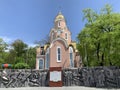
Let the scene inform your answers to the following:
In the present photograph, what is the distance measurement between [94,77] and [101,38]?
554cm

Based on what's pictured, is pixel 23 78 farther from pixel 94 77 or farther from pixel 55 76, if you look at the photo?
pixel 94 77

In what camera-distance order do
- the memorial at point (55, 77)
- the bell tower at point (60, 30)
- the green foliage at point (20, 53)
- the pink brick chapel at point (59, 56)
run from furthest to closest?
the green foliage at point (20, 53) → the bell tower at point (60, 30) → the pink brick chapel at point (59, 56) → the memorial at point (55, 77)

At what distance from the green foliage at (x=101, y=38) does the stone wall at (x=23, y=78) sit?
733cm

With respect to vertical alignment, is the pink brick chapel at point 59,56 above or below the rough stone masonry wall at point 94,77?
above

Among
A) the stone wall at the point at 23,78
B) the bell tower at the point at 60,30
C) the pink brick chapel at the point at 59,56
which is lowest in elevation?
the stone wall at the point at 23,78

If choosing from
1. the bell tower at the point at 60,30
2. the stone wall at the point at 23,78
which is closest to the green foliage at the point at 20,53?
the bell tower at the point at 60,30

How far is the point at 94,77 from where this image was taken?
58.5ft

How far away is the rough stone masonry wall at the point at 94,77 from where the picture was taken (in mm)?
16969

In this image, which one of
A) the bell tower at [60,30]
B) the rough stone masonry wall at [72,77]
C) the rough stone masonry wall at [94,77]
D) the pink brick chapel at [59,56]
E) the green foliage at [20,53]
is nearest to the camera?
the rough stone masonry wall at [94,77]

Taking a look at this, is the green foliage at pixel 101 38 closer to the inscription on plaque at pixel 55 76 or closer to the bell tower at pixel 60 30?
the inscription on plaque at pixel 55 76

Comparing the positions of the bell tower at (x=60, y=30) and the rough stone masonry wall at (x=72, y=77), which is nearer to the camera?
the rough stone masonry wall at (x=72, y=77)

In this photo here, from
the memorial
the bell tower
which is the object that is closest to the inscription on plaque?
the memorial

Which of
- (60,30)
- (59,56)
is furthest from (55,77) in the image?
(60,30)

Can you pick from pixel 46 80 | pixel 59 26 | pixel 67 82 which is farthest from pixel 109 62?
pixel 59 26
